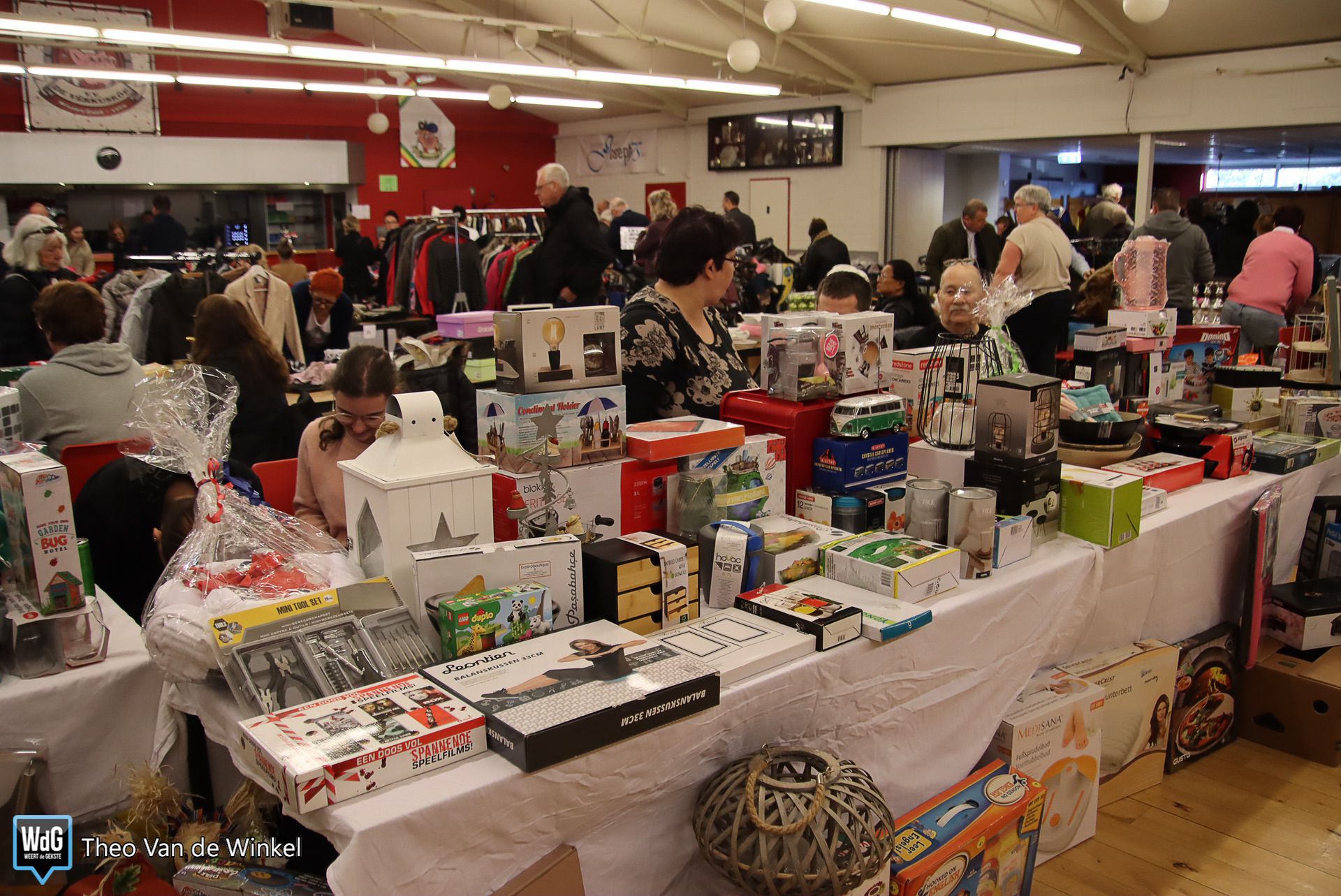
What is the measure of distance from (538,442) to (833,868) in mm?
1017

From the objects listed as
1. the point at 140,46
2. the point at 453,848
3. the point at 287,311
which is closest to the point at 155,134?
the point at 140,46

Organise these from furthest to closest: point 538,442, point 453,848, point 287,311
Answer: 1. point 287,311
2. point 538,442
3. point 453,848

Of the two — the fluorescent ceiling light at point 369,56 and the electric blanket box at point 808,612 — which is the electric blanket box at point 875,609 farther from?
the fluorescent ceiling light at point 369,56

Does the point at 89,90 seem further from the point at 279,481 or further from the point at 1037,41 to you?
the point at 279,481

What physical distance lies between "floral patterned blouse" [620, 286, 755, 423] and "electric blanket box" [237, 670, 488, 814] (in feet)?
4.60

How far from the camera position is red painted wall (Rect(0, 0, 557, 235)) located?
12875 mm

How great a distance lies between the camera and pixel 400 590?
5.94 feet

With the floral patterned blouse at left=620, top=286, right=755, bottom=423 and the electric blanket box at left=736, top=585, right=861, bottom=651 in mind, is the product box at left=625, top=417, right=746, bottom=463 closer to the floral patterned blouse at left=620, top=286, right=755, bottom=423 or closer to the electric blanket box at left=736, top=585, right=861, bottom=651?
the electric blanket box at left=736, top=585, right=861, bottom=651

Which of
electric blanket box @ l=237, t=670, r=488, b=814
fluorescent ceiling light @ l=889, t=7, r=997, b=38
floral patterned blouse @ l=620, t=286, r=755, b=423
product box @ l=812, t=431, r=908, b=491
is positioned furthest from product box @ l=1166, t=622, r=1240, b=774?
fluorescent ceiling light @ l=889, t=7, r=997, b=38

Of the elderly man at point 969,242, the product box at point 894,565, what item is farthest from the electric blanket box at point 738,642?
the elderly man at point 969,242

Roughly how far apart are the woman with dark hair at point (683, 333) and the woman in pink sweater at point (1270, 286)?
4.18 meters

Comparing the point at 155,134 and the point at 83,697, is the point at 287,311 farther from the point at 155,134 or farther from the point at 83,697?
the point at 155,134

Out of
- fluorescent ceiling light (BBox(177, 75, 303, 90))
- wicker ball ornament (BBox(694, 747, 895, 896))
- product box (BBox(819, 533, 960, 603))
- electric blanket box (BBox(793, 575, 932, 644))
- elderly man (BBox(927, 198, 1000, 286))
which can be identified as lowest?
wicker ball ornament (BBox(694, 747, 895, 896))

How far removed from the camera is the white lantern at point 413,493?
5.88 ft
